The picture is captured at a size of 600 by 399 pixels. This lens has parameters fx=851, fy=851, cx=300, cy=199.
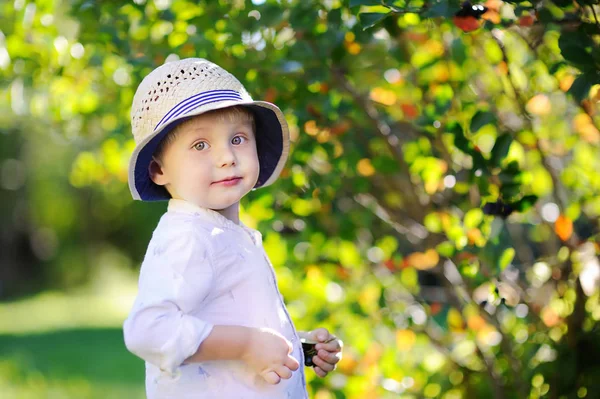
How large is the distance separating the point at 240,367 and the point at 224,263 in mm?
207

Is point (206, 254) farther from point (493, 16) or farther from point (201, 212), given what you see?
point (493, 16)

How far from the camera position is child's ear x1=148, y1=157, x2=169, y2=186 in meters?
1.80

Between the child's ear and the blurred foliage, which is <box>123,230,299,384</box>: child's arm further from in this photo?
the blurred foliage

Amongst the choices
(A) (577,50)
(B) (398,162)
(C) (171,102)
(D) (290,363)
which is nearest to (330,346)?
(D) (290,363)

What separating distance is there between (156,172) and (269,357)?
491 mm

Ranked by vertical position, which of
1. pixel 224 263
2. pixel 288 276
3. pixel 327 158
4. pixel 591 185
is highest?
pixel 224 263

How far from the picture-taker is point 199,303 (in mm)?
1631

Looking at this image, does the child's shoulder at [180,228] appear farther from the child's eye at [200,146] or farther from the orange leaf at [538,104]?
the orange leaf at [538,104]

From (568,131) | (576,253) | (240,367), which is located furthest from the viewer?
(568,131)

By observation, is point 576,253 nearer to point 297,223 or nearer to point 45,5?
point 297,223

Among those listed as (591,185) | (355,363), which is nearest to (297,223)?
(355,363)

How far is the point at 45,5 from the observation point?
286cm

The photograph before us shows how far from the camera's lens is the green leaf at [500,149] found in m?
2.30

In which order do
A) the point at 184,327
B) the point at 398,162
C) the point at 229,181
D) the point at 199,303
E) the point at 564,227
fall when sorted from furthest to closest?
the point at 398,162 → the point at 564,227 → the point at 229,181 → the point at 199,303 → the point at 184,327
